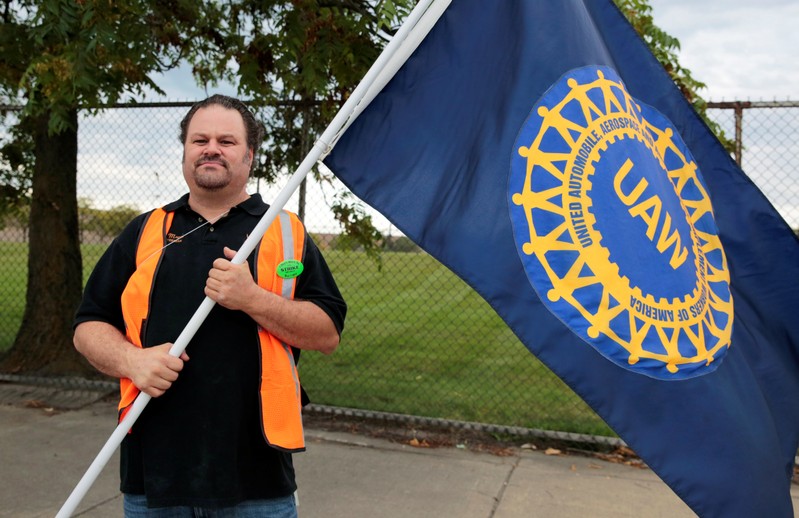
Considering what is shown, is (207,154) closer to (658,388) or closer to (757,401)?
(658,388)

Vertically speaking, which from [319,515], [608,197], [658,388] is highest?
[608,197]

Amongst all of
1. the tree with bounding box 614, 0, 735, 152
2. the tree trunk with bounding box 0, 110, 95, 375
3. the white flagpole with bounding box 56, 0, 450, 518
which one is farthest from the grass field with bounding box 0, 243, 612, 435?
the white flagpole with bounding box 56, 0, 450, 518

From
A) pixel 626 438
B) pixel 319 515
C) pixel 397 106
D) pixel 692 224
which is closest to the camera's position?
pixel 626 438

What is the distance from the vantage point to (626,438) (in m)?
2.31

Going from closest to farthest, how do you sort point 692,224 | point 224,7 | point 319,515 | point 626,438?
point 626,438
point 692,224
point 319,515
point 224,7

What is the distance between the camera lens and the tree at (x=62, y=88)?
4.61 m

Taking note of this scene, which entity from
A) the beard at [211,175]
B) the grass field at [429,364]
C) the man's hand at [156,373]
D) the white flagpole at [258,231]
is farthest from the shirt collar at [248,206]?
the grass field at [429,364]

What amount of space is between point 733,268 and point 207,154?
73.2 inches

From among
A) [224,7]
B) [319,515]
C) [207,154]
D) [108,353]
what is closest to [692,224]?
[207,154]

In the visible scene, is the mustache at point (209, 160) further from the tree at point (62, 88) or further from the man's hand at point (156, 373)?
the tree at point (62, 88)

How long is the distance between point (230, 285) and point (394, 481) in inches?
121

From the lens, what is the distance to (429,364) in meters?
8.32

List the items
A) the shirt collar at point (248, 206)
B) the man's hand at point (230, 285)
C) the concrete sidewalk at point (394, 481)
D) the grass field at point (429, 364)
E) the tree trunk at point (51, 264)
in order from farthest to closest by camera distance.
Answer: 1. the tree trunk at point (51, 264)
2. the grass field at point (429, 364)
3. the concrete sidewalk at point (394, 481)
4. the shirt collar at point (248, 206)
5. the man's hand at point (230, 285)

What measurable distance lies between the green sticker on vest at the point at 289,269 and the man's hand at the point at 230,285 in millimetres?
110
